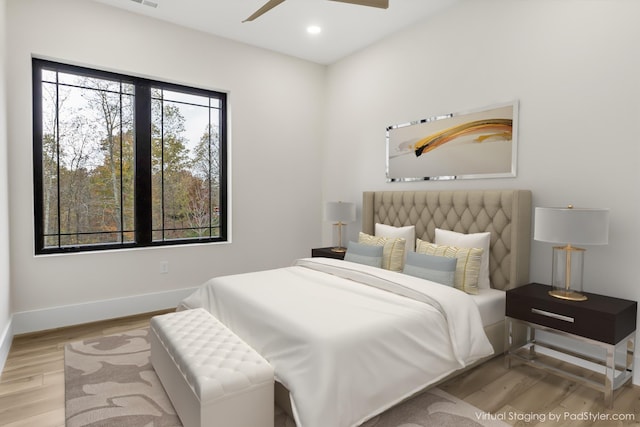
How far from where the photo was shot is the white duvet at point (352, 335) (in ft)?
5.75

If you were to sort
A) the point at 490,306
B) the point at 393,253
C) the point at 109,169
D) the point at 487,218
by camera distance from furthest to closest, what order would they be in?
the point at 109,169, the point at 393,253, the point at 487,218, the point at 490,306

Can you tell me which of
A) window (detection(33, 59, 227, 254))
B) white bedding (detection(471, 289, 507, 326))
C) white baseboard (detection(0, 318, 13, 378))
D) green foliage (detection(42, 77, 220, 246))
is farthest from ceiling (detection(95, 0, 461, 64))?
white baseboard (detection(0, 318, 13, 378))

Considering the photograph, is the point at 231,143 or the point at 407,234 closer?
the point at 407,234

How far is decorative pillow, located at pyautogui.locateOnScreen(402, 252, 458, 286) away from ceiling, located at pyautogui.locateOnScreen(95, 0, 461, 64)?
238 cm

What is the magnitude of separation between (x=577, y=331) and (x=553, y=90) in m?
1.78

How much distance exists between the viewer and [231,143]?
14.3ft

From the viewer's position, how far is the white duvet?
69.0 inches

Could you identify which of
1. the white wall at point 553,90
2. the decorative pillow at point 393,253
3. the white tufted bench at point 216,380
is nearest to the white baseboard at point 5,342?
the white tufted bench at point 216,380

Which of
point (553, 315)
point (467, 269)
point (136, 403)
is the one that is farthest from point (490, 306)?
point (136, 403)

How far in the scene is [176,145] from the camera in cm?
412

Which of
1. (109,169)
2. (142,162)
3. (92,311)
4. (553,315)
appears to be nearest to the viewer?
(553,315)

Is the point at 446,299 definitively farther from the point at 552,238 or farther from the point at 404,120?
the point at 404,120

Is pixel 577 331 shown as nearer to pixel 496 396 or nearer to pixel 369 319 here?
pixel 496 396

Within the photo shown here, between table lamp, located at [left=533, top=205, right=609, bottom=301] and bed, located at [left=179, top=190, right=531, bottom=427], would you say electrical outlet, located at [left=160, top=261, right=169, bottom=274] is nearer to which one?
bed, located at [left=179, top=190, right=531, bottom=427]
